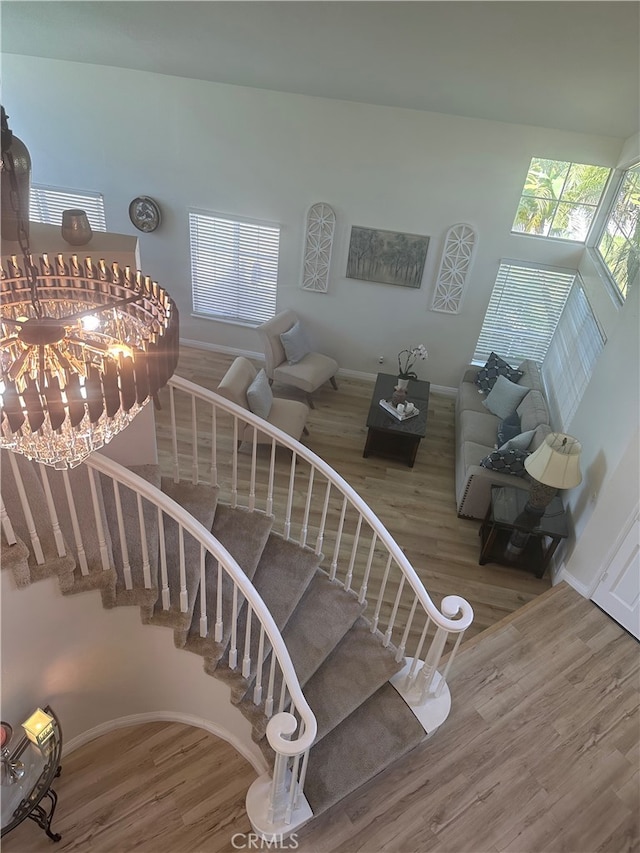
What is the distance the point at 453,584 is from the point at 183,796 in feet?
8.23

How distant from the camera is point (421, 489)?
Result: 543 centimetres

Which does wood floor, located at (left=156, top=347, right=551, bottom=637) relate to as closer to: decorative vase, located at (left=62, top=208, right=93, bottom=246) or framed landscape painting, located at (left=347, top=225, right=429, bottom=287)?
framed landscape painting, located at (left=347, top=225, right=429, bottom=287)

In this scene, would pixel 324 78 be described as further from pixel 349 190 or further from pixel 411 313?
pixel 411 313

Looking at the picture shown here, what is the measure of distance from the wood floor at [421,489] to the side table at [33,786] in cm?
282

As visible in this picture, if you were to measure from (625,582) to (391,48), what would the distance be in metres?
4.39

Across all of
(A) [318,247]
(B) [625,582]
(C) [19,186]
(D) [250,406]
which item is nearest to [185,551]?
(D) [250,406]

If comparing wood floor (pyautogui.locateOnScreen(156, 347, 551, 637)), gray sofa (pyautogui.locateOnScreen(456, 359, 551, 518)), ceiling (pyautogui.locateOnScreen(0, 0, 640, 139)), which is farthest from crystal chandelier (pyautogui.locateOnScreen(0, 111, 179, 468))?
gray sofa (pyautogui.locateOnScreen(456, 359, 551, 518))

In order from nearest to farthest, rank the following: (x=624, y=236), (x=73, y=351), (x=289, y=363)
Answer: (x=73, y=351), (x=624, y=236), (x=289, y=363)

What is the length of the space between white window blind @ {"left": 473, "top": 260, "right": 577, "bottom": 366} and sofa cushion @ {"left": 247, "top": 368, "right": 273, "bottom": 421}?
308 centimetres

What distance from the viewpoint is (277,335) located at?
251 inches

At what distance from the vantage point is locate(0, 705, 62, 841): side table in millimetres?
2695

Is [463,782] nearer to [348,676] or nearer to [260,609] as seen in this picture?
[348,676]

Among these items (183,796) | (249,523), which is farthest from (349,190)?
(183,796)

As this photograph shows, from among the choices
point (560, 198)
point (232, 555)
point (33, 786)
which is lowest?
point (33, 786)
